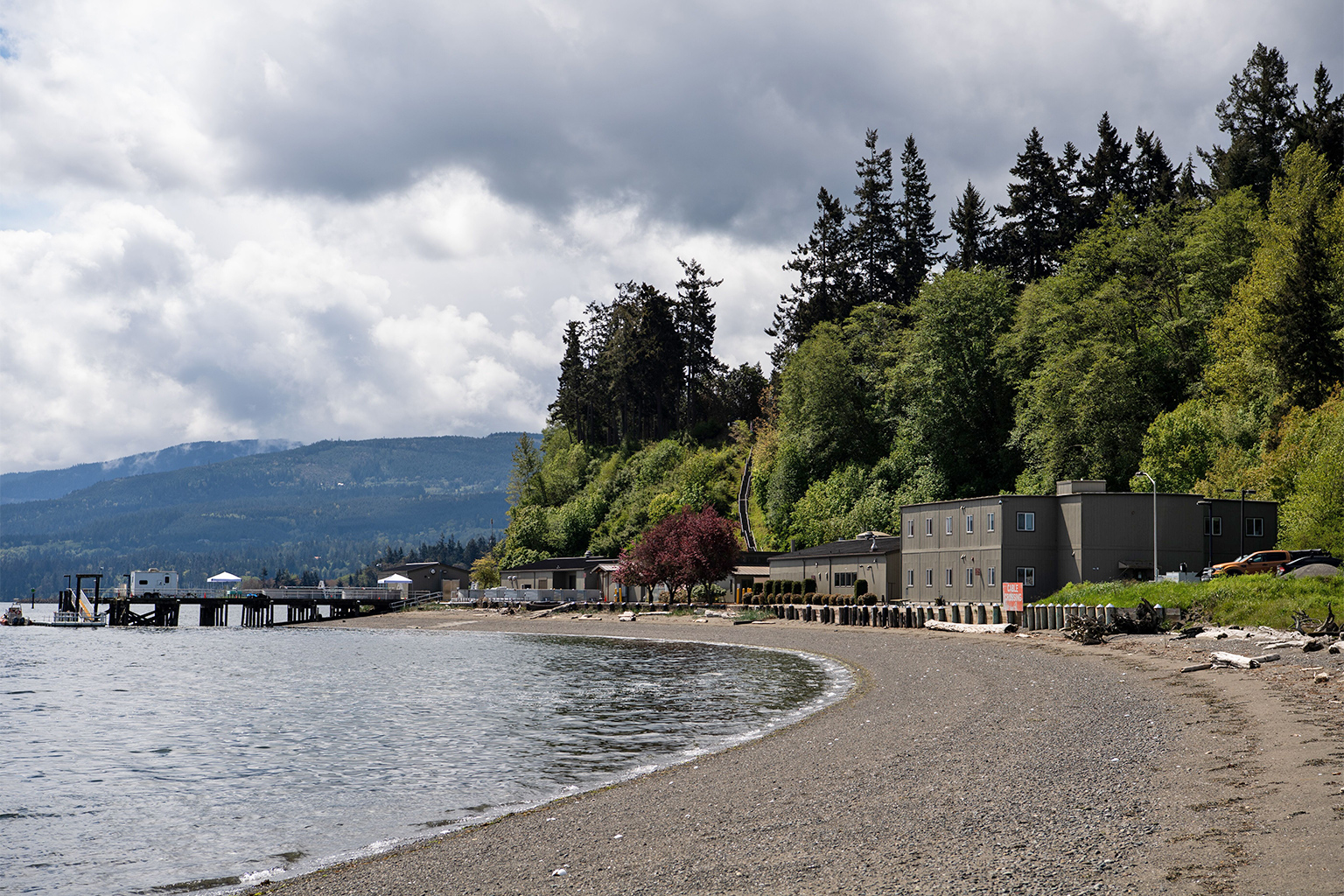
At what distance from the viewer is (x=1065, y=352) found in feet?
242

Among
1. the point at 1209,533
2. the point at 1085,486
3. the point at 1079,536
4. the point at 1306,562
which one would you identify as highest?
the point at 1085,486

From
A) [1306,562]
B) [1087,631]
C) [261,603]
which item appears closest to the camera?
[1087,631]

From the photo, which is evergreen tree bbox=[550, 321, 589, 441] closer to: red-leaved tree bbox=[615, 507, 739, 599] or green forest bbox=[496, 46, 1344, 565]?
green forest bbox=[496, 46, 1344, 565]

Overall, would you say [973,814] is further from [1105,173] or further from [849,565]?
[1105,173]

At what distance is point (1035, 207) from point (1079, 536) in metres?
49.7

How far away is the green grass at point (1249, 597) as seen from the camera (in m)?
38.6

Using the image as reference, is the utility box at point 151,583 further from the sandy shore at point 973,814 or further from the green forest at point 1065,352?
the sandy shore at point 973,814

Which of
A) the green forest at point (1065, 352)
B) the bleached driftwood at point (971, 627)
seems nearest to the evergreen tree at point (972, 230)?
the green forest at point (1065, 352)

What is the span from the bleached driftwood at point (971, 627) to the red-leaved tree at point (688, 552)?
31.4m

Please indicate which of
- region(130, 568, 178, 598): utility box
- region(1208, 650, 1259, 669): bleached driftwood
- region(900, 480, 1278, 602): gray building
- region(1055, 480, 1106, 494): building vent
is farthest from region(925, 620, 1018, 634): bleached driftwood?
region(130, 568, 178, 598): utility box

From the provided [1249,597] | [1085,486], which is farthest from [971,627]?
[1249,597]

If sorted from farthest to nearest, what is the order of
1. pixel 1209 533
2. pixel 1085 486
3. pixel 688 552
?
pixel 688 552, pixel 1085 486, pixel 1209 533

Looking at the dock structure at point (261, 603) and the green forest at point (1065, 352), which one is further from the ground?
the green forest at point (1065, 352)

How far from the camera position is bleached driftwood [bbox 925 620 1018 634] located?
52.5 meters
